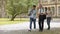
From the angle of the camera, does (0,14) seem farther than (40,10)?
Yes

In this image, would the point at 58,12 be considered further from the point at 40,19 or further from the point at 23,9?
the point at 40,19

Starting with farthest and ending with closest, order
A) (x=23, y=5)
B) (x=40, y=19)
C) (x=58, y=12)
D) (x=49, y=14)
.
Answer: (x=58, y=12) < (x=23, y=5) < (x=49, y=14) < (x=40, y=19)

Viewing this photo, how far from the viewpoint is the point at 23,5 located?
45.4 meters

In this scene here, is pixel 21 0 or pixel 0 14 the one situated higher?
pixel 21 0

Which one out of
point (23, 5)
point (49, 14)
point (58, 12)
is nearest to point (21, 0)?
point (23, 5)

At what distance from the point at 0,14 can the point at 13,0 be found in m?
26.6

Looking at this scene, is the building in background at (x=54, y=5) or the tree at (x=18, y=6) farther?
the building in background at (x=54, y=5)

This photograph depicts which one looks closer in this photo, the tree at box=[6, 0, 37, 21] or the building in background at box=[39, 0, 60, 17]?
the tree at box=[6, 0, 37, 21]

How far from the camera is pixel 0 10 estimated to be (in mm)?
71562

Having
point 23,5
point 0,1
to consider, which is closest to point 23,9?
point 23,5

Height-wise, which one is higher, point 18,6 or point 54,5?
point 18,6

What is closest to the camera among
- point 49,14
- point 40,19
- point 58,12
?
point 40,19

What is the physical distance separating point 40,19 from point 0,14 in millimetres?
55721

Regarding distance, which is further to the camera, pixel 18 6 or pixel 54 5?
pixel 54 5
